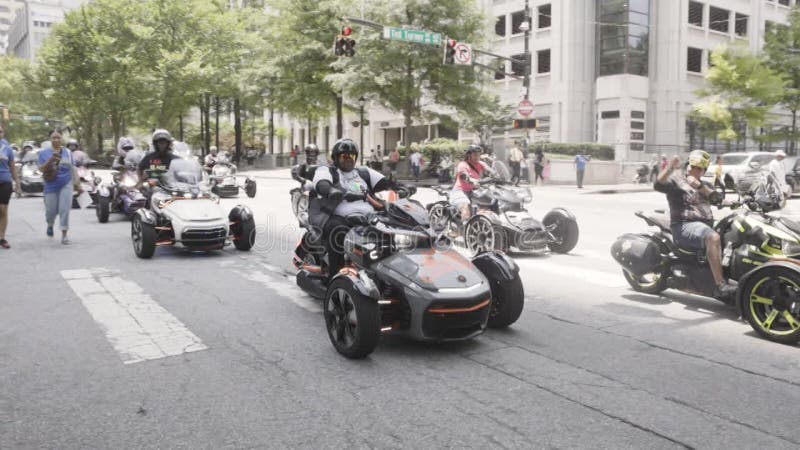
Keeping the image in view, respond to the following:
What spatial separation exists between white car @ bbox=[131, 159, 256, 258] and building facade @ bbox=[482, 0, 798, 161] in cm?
3335

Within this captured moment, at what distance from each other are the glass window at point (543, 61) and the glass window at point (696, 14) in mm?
9638

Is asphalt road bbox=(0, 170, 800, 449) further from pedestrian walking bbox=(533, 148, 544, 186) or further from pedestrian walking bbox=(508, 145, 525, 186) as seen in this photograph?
pedestrian walking bbox=(533, 148, 544, 186)

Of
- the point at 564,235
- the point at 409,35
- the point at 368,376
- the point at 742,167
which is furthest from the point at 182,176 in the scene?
the point at 742,167

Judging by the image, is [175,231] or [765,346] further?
[175,231]

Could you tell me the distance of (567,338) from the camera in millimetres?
5828

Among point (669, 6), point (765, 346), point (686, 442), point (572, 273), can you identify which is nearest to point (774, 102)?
point (669, 6)

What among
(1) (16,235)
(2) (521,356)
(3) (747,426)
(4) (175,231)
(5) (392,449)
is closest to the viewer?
(5) (392,449)

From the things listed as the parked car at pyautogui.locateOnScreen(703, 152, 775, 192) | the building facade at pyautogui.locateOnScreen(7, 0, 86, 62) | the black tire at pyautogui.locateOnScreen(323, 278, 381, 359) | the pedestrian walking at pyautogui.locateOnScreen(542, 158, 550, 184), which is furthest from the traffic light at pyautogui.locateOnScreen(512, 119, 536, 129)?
the building facade at pyautogui.locateOnScreen(7, 0, 86, 62)

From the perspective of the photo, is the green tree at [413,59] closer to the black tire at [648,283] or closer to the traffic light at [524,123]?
the traffic light at [524,123]

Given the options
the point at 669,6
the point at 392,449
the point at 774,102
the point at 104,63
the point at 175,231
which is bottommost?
the point at 392,449

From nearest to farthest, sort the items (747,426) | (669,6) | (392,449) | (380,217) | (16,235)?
(392,449) < (747,426) < (380,217) < (16,235) < (669,6)

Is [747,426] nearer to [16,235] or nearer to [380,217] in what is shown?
[380,217]

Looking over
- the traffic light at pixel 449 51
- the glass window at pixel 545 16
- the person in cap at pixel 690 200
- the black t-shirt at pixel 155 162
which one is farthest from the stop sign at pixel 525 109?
the person in cap at pixel 690 200

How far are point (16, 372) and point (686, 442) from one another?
14.9ft
